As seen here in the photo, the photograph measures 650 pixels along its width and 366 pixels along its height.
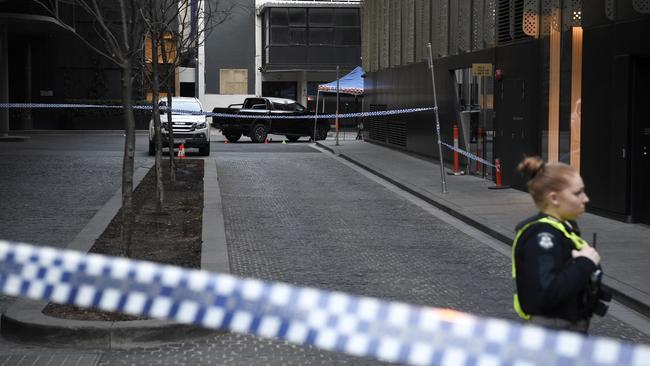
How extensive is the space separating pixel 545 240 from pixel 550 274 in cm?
14

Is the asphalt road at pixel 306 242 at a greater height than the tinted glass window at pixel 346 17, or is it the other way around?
the tinted glass window at pixel 346 17

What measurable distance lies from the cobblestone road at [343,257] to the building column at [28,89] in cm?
2768

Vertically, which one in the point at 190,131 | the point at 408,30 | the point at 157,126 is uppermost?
the point at 408,30

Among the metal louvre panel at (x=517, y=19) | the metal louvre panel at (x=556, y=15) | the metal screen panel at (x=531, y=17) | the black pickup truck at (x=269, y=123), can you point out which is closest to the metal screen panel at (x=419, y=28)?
the metal louvre panel at (x=517, y=19)

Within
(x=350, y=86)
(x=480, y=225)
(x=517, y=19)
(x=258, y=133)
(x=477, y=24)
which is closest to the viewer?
(x=480, y=225)

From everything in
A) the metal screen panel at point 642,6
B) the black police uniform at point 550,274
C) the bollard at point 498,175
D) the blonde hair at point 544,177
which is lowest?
the bollard at point 498,175

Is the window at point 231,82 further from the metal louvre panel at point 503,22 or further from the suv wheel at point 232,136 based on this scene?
the metal louvre panel at point 503,22

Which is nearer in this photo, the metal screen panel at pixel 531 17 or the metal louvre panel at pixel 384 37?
the metal screen panel at pixel 531 17

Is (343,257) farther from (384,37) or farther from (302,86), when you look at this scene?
(302,86)

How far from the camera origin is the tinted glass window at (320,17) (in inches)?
2323

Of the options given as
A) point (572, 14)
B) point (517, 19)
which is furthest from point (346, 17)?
point (572, 14)

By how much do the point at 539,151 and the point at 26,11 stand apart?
20948mm

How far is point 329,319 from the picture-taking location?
3631 millimetres

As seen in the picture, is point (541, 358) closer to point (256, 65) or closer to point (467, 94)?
point (467, 94)
